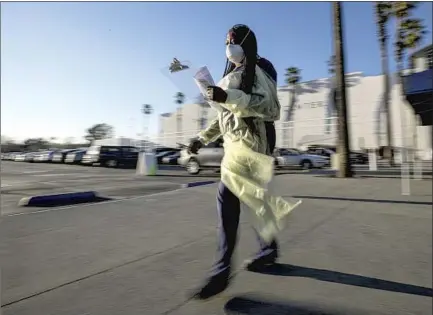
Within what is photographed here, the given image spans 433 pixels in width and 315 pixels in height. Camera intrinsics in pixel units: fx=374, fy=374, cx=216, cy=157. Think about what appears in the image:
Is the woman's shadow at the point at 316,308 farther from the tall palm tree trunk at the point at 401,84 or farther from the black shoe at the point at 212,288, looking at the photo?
the tall palm tree trunk at the point at 401,84

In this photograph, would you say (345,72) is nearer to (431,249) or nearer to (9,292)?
(431,249)

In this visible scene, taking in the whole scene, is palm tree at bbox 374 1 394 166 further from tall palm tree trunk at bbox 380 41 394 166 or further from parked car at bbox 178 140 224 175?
parked car at bbox 178 140 224 175

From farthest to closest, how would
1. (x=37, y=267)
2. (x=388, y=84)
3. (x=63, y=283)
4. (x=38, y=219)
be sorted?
1. (x=38, y=219)
2. (x=37, y=267)
3. (x=63, y=283)
4. (x=388, y=84)

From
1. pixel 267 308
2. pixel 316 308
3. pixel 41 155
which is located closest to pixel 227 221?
pixel 267 308

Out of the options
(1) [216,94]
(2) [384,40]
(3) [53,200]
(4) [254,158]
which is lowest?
(3) [53,200]

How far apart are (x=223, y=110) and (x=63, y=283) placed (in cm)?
135

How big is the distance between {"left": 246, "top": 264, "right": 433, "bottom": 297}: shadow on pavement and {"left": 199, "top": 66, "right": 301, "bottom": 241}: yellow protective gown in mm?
437

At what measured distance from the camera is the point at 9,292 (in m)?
1.93

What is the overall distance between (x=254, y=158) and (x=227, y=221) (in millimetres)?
418

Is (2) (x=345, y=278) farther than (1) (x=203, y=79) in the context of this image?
Yes

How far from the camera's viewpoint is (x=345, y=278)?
6.56 feet

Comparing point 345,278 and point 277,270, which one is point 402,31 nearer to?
point 345,278

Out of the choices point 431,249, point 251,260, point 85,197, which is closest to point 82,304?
point 251,260

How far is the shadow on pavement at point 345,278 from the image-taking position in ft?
5.67
